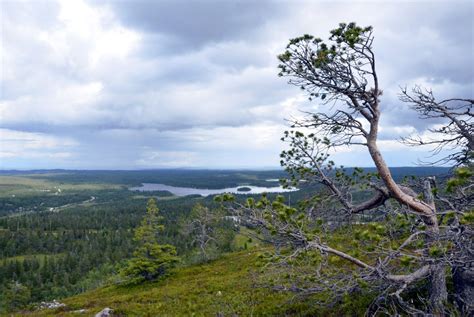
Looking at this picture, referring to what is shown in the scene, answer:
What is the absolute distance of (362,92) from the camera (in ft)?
28.7

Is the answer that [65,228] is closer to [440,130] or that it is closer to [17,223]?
[17,223]

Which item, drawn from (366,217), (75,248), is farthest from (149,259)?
(75,248)

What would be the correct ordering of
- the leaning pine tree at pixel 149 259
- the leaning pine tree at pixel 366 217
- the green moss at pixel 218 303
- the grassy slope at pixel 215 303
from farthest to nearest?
1. the leaning pine tree at pixel 149 259
2. the grassy slope at pixel 215 303
3. the green moss at pixel 218 303
4. the leaning pine tree at pixel 366 217

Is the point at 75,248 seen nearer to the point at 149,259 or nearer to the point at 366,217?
the point at 149,259

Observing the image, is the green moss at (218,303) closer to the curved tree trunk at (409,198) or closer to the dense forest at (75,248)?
the curved tree trunk at (409,198)

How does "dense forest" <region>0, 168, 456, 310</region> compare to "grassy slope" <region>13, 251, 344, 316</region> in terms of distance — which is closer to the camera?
"grassy slope" <region>13, 251, 344, 316</region>

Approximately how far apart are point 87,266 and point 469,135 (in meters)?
→ 85.7

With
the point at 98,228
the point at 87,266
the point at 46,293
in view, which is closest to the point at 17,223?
the point at 98,228

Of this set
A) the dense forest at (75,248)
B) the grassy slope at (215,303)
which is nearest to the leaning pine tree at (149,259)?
the dense forest at (75,248)

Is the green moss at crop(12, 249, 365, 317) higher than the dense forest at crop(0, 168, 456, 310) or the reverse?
higher

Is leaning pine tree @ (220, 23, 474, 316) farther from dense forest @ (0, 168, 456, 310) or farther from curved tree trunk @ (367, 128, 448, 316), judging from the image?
dense forest @ (0, 168, 456, 310)

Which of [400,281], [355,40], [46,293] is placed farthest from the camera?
[46,293]

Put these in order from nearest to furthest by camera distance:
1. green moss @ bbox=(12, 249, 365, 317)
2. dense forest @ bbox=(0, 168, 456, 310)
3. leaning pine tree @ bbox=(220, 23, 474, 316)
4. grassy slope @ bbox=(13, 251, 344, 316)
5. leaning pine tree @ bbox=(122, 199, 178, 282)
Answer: leaning pine tree @ bbox=(220, 23, 474, 316) → green moss @ bbox=(12, 249, 365, 317) → grassy slope @ bbox=(13, 251, 344, 316) → leaning pine tree @ bbox=(122, 199, 178, 282) → dense forest @ bbox=(0, 168, 456, 310)

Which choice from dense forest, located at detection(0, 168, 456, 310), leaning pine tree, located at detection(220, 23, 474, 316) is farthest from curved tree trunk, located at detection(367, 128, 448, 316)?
dense forest, located at detection(0, 168, 456, 310)
